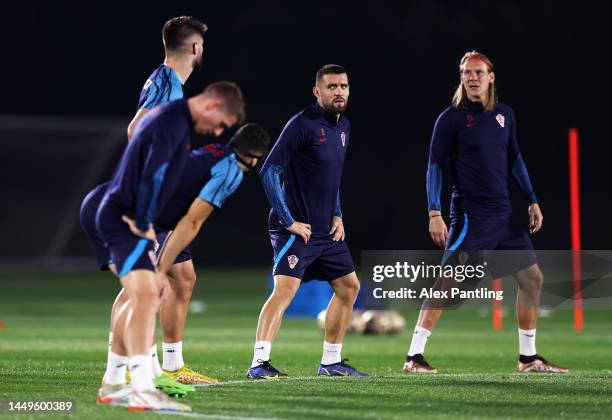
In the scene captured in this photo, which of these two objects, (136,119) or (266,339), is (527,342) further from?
(136,119)

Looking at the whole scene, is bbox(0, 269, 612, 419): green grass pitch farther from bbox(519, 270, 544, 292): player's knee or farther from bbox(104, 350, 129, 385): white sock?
bbox(519, 270, 544, 292): player's knee

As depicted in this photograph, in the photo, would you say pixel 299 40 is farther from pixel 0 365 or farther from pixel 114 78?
pixel 0 365

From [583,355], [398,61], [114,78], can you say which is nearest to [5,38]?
[114,78]

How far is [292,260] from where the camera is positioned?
360 inches

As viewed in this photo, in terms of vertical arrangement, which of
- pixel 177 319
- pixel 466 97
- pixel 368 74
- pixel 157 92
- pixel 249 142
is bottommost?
pixel 177 319

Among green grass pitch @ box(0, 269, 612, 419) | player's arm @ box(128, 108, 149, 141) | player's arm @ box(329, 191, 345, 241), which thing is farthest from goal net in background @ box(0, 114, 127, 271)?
player's arm @ box(128, 108, 149, 141)

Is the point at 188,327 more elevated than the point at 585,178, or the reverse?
the point at 585,178

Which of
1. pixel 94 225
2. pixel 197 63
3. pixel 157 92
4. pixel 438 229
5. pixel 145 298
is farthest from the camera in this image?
pixel 438 229

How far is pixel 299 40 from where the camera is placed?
34.2 meters

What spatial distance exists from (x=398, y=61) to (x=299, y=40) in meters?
2.92

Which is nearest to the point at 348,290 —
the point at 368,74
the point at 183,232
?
the point at 183,232

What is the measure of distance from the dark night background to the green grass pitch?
355 inches

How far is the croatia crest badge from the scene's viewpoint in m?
9.12

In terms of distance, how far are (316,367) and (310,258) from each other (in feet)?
6.69
